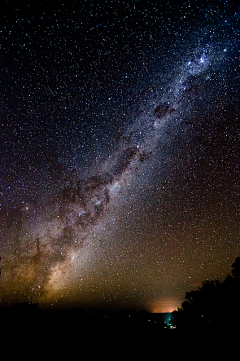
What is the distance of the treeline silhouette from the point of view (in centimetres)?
1089

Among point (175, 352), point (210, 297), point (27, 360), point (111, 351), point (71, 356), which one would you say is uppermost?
point (27, 360)

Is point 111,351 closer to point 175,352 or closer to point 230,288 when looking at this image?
point 175,352

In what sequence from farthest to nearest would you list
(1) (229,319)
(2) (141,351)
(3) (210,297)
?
1. (3) (210,297)
2. (1) (229,319)
3. (2) (141,351)

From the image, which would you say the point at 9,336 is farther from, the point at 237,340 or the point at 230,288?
the point at 230,288

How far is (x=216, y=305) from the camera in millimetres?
14062

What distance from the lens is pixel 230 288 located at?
42.8 feet

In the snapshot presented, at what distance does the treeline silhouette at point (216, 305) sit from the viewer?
10.9 m

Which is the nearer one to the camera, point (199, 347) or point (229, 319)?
point (199, 347)

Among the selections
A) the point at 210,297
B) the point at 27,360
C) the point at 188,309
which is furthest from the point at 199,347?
the point at 188,309

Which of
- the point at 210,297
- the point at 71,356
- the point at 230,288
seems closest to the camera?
the point at 71,356

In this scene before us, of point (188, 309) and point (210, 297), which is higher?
point (210, 297)

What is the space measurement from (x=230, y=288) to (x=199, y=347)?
7883mm

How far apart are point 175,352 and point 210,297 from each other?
39.2 ft

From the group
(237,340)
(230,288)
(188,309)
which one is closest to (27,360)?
(237,340)
